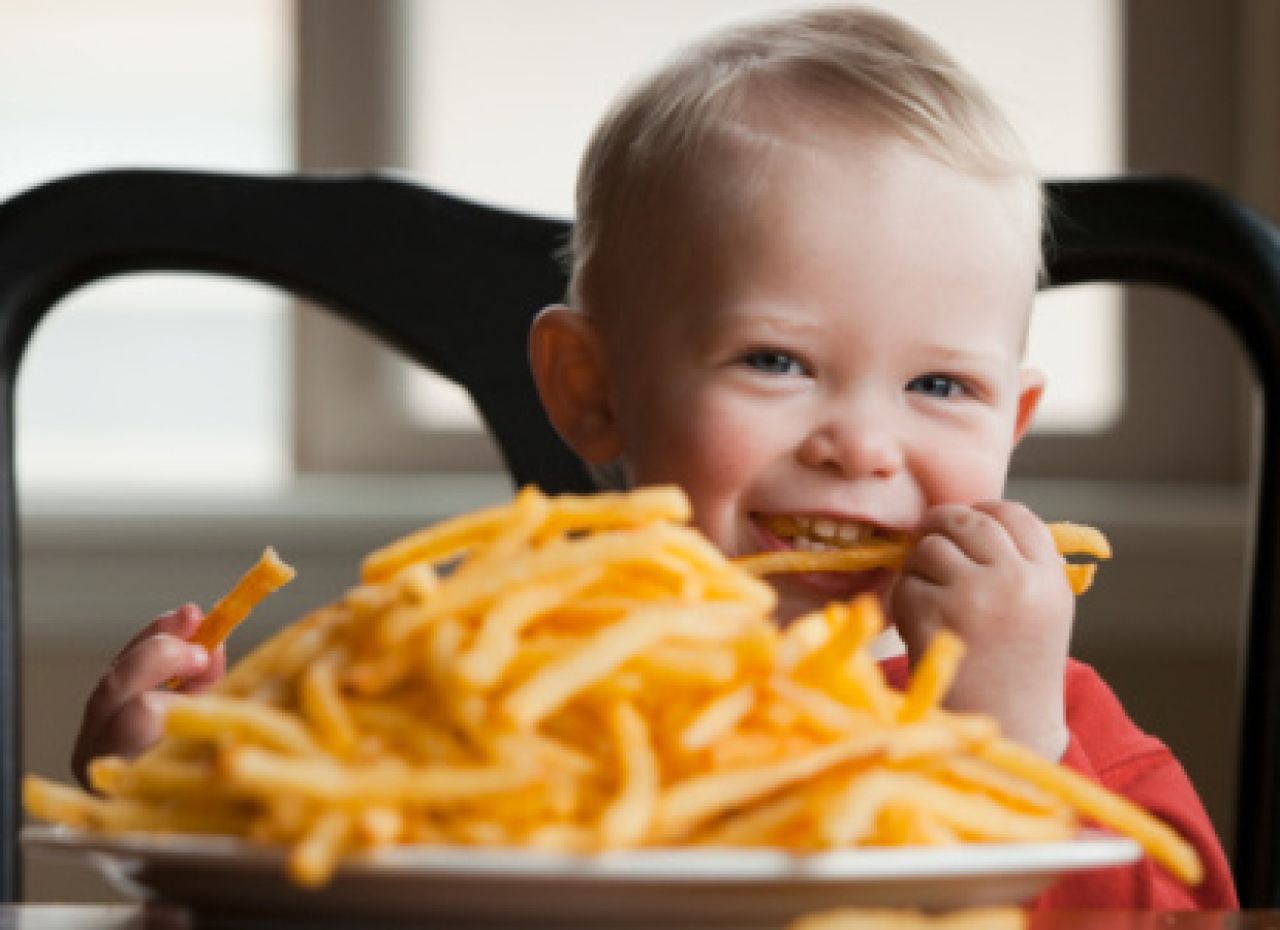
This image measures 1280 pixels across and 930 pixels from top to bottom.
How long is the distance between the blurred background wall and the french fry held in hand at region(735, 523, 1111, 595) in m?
1.30

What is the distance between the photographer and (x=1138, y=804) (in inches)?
40.0

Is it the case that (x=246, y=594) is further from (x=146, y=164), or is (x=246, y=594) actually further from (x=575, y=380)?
(x=146, y=164)

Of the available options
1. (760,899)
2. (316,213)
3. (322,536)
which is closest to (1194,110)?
(322,536)

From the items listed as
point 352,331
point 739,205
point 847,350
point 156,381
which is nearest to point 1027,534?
point 847,350

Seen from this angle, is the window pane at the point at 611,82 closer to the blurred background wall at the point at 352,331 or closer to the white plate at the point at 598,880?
the blurred background wall at the point at 352,331

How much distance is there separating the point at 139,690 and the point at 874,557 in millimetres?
390

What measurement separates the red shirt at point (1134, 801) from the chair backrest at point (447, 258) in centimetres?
14

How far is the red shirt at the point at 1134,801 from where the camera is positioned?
950 millimetres

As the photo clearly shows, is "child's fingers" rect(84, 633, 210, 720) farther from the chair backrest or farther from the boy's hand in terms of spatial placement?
the boy's hand

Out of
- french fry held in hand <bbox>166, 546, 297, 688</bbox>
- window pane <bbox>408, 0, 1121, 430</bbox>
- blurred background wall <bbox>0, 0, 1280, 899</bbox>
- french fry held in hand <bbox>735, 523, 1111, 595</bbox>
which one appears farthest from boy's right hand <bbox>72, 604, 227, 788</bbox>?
window pane <bbox>408, 0, 1121, 430</bbox>

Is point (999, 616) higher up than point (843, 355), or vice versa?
point (843, 355)

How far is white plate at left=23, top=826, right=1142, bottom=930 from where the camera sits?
462mm

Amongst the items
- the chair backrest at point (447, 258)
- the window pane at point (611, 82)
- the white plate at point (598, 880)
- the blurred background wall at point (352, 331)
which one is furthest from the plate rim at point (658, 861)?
the window pane at point (611, 82)

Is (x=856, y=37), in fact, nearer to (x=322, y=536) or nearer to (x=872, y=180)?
(x=872, y=180)
